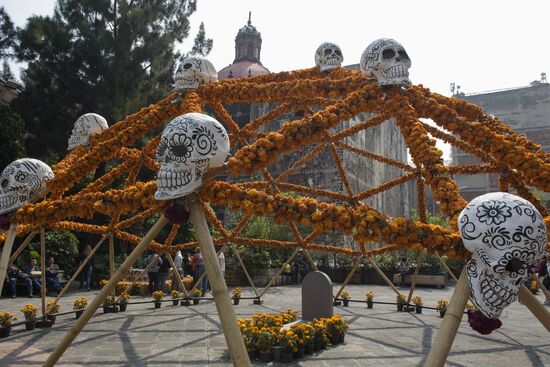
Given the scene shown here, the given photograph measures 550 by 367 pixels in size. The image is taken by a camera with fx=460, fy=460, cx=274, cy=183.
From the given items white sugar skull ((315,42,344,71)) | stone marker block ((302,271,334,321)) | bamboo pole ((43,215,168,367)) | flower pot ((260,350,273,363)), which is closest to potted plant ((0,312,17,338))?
bamboo pole ((43,215,168,367))

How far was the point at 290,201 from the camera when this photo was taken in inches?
173

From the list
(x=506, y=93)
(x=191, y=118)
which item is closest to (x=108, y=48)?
(x=191, y=118)

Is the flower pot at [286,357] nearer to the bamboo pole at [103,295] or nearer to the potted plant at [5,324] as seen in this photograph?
the bamboo pole at [103,295]

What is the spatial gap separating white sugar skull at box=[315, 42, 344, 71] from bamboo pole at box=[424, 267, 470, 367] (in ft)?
20.5

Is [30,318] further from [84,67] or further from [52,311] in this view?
[84,67]

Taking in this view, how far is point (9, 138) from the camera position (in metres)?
15.1

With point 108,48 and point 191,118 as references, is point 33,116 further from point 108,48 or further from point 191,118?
point 191,118

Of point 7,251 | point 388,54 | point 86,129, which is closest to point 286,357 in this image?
point 7,251

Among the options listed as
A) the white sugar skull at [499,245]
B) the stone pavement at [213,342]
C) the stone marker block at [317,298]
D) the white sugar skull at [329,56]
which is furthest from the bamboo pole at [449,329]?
the white sugar skull at [329,56]

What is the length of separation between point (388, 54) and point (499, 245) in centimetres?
386

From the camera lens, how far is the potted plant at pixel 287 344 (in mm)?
6394

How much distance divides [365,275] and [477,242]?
18.4m

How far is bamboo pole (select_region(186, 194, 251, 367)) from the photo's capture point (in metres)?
3.80

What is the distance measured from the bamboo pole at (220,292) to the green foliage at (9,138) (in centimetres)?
1323
